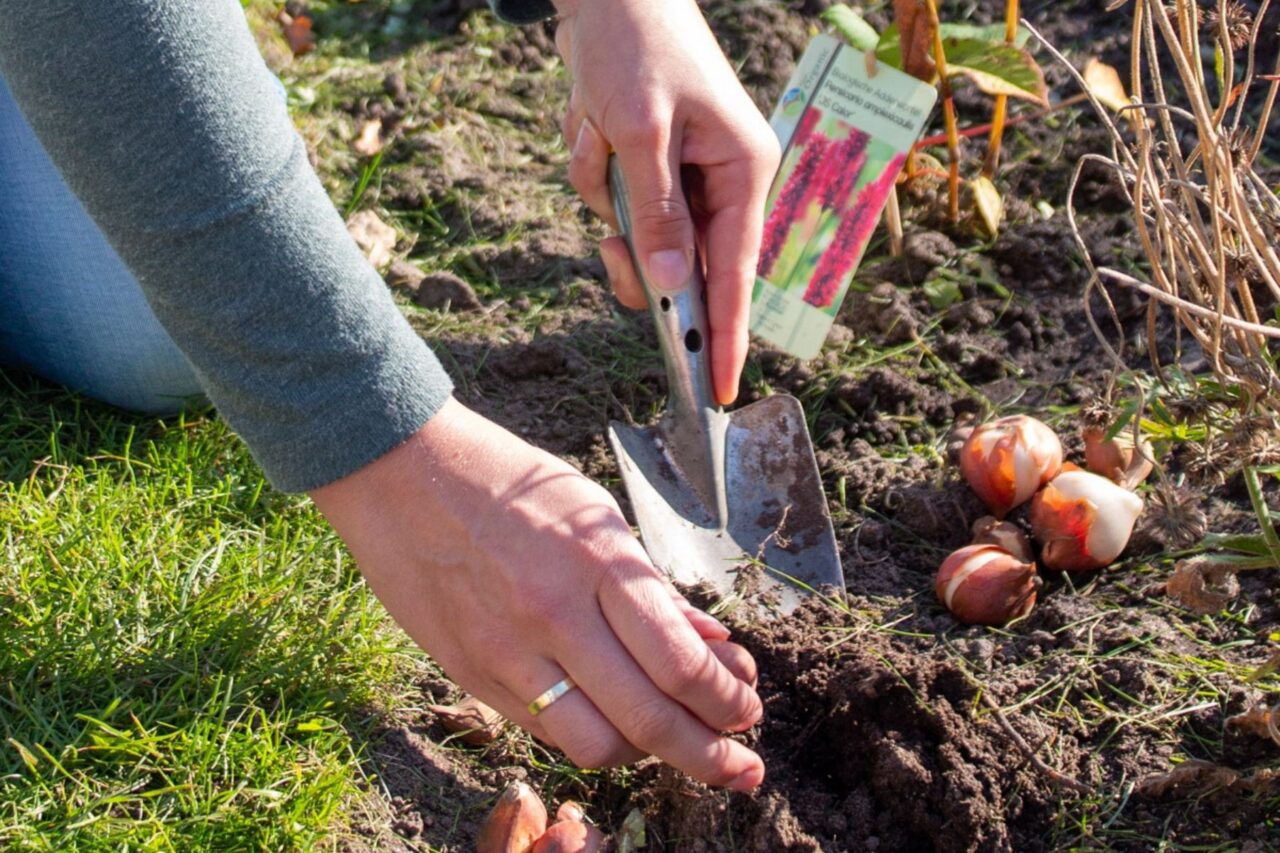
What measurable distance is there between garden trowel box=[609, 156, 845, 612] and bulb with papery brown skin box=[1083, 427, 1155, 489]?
0.42 metres

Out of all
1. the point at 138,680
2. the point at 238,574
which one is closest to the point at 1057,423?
the point at 238,574

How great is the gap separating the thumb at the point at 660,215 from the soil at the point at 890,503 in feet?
1.55

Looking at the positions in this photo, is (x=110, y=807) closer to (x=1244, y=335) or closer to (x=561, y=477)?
(x=561, y=477)

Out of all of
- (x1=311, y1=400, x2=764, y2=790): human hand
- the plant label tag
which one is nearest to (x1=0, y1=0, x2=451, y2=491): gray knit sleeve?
(x1=311, y1=400, x2=764, y2=790): human hand

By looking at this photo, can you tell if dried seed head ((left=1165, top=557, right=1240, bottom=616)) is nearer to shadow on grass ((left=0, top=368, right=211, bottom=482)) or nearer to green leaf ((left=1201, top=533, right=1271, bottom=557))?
green leaf ((left=1201, top=533, right=1271, bottom=557))

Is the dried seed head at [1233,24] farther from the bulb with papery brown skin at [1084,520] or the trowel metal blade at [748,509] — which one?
the trowel metal blade at [748,509]

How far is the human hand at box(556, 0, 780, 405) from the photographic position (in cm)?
169

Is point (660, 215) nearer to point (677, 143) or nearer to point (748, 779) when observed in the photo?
point (677, 143)

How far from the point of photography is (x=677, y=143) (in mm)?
1703

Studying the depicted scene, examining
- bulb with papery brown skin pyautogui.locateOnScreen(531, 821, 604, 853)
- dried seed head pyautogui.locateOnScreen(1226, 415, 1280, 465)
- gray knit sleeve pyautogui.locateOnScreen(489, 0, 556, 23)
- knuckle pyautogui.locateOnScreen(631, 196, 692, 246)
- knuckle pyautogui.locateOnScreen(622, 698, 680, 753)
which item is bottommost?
bulb with papery brown skin pyautogui.locateOnScreen(531, 821, 604, 853)

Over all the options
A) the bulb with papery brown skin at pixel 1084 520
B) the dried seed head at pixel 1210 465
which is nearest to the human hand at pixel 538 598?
the dried seed head at pixel 1210 465

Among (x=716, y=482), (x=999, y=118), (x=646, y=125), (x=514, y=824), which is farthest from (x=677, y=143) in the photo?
(x=999, y=118)

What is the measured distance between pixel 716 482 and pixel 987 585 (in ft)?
1.32

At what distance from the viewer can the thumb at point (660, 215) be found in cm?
168
